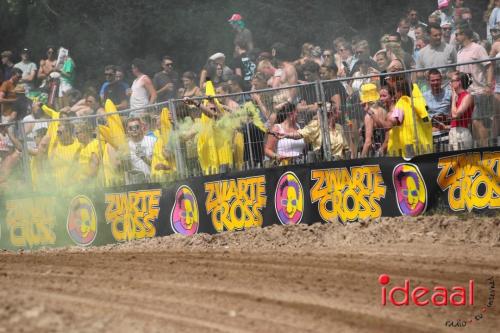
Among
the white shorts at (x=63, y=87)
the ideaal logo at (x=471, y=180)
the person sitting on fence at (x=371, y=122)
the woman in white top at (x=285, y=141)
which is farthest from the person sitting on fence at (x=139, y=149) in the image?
the white shorts at (x=63, y=87)

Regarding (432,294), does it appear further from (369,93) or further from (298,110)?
(298,110)

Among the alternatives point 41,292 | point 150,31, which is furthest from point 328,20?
point 41,292

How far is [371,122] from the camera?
12.8 m

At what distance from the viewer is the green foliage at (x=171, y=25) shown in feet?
66.4

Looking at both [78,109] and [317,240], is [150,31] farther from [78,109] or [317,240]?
[317,240]

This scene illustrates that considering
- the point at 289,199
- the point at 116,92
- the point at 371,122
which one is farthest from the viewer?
the point at 116,92

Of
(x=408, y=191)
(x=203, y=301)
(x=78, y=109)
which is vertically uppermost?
(x=78, y=109)

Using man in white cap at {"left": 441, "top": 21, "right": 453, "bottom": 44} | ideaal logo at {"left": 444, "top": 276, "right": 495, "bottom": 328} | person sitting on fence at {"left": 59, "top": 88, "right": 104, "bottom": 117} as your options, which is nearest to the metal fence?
person sitting on fence at {"left": 59, "top": 88, "right": 104, "bottom": 117}

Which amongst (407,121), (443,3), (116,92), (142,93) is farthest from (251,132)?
(116,92)

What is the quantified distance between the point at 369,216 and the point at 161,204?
3571mm

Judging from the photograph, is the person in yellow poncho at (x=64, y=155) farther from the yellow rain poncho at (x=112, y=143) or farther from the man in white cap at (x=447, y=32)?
the man in white cap at (x=447, y=32)

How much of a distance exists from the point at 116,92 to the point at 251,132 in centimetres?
674

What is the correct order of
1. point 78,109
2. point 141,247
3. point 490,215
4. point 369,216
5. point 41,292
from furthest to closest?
point 78,109 < point 141,247 < point 369,216 < point 490,215 < point 41,292

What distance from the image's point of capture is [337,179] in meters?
13.0
